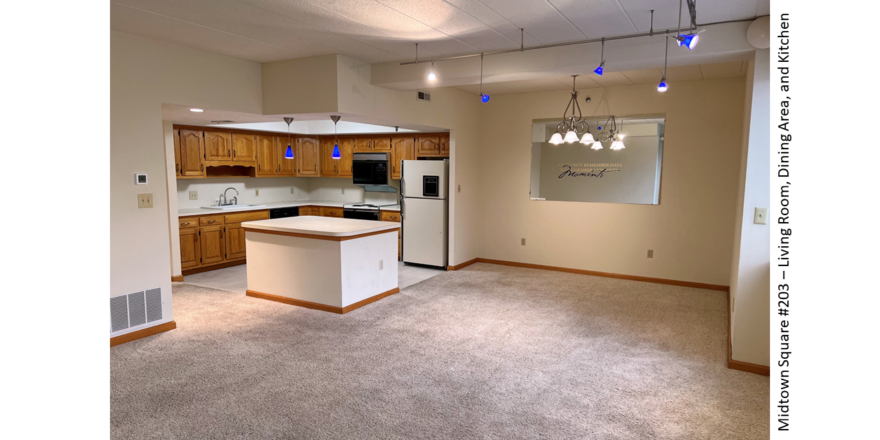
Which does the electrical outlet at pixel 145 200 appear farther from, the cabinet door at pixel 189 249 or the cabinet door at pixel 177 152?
the cabinet door at pixel 177 152

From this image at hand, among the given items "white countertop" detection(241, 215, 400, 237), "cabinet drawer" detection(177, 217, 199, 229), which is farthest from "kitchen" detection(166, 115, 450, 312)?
"white countertop" detection(241, 215, 400, 237)

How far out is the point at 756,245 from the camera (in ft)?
10.6

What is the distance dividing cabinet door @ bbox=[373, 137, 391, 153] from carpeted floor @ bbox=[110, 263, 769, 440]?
10.2 feet

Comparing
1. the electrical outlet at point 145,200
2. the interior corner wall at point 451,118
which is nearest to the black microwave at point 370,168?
the interior corner wall at point 451,118

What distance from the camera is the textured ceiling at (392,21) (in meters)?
3.02

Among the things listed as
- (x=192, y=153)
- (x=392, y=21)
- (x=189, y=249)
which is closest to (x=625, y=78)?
(x=392, y=21)

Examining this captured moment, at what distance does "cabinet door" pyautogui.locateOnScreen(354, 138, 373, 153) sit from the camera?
24.9 ft

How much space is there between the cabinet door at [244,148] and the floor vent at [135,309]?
10.7 ft

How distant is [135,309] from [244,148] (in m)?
3.56

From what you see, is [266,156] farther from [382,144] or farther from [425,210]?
[425,210]

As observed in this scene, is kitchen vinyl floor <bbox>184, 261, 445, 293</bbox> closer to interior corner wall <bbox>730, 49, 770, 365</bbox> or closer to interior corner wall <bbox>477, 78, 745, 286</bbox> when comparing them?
interior corner wall <bbox>477, 78, 745, 286</bbox>
